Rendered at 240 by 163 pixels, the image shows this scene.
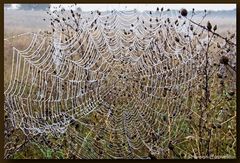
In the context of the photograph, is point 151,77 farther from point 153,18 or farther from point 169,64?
point 153,18

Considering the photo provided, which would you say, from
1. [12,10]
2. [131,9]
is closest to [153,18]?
[131,9]

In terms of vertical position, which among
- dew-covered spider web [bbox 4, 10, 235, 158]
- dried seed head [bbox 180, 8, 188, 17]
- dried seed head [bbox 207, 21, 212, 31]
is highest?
dried seed head [bbox 180, 8, 188, 17]

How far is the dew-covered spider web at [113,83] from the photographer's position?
99.0 inches

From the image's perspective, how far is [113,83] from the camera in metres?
2.52

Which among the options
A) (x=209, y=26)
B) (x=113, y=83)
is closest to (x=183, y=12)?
(x=209, y=26)

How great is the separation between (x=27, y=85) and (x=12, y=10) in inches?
15.5

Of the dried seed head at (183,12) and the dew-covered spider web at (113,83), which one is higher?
the dried seed head at (183,12)

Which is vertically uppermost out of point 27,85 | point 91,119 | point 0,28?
point 0,28

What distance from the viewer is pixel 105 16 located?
253 cm

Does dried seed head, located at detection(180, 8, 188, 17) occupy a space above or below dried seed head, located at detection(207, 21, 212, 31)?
above

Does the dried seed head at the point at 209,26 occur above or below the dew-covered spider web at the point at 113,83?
above

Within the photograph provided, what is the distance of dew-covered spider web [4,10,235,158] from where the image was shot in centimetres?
251

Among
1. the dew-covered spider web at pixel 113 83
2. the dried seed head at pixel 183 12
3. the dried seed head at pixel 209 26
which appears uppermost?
the dried seed head at pixel 183 12

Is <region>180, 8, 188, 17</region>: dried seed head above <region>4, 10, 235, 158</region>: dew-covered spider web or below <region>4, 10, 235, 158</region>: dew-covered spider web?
above
